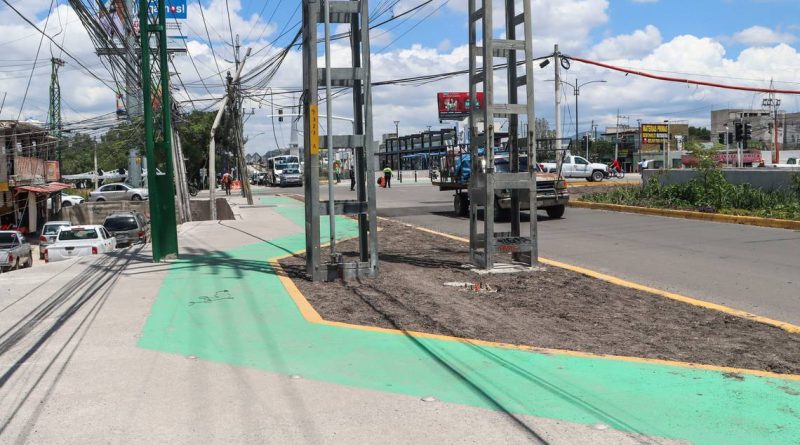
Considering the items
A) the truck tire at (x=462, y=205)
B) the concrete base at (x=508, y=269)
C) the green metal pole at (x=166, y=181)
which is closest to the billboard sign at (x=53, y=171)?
the truck tire at (x=462, y=205)

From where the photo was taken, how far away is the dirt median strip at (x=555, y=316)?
21.5ft

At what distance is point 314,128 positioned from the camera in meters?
10.1

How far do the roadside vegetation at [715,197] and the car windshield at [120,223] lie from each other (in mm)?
18229

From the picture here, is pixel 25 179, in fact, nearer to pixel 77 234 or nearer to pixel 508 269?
pixel 77 234

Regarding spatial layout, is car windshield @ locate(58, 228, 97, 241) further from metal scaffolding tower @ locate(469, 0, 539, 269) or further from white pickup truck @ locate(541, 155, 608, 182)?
white pickup truck @ locate(541, 155, 608, 182)

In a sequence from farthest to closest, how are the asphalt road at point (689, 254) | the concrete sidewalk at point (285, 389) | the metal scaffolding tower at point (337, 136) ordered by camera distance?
the metal scaffolding tower at point (337, 136)
the asphalt road at point (689, 254)
the concrete sidewalk at point (285, 389)

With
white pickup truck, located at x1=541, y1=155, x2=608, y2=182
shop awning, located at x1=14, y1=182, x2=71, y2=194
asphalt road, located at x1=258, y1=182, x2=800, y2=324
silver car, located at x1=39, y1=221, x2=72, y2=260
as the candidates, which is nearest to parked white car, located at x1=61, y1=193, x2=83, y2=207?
shop awning, located at x1=14, y1=182, x2=71, y2=194

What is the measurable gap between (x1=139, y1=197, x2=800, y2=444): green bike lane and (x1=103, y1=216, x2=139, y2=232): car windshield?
2086 cm

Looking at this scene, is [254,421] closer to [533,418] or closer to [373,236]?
[533,418]

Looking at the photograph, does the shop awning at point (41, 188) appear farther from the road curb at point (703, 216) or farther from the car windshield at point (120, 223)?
the road curb at point (703, 216)

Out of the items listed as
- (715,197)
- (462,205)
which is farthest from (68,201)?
(715,197)

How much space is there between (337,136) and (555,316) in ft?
13.6

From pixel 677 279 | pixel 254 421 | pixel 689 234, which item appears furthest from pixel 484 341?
pixel 689 234

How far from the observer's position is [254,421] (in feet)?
15.8
